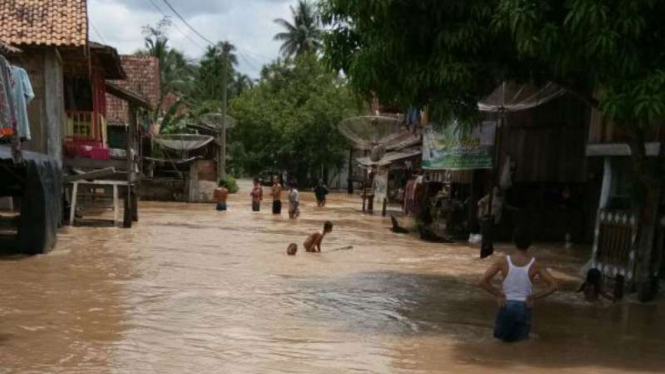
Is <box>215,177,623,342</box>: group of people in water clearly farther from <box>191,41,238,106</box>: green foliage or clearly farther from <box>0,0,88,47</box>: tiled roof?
<box>191,41,238,106</box>: green foliage

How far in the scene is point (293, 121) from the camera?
182 ft

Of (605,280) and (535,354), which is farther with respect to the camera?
(605,280)

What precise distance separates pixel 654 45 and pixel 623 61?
2.79ft

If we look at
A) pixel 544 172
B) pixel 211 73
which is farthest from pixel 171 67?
pixel 544 172

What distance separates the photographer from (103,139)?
2352 centimetres

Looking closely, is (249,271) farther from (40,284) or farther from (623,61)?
(623,61)

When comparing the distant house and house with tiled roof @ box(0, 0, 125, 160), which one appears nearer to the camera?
house with tiled roof @ box(0, 0, 125, 160)

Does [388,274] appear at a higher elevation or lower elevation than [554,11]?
lower

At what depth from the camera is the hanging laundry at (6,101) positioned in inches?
426

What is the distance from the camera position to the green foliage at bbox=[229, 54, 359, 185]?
55188mm

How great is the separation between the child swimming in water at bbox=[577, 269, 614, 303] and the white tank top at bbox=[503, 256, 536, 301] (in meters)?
3.66

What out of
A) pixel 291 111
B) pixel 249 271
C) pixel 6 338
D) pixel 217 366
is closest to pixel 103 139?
pixel 249 271

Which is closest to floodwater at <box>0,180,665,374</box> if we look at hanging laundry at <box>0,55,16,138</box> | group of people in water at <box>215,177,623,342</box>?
group of people in water at <box>215,177,623,342</box>

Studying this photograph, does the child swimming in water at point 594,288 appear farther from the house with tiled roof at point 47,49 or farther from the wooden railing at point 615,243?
the house with tiled roof at point 47,49
